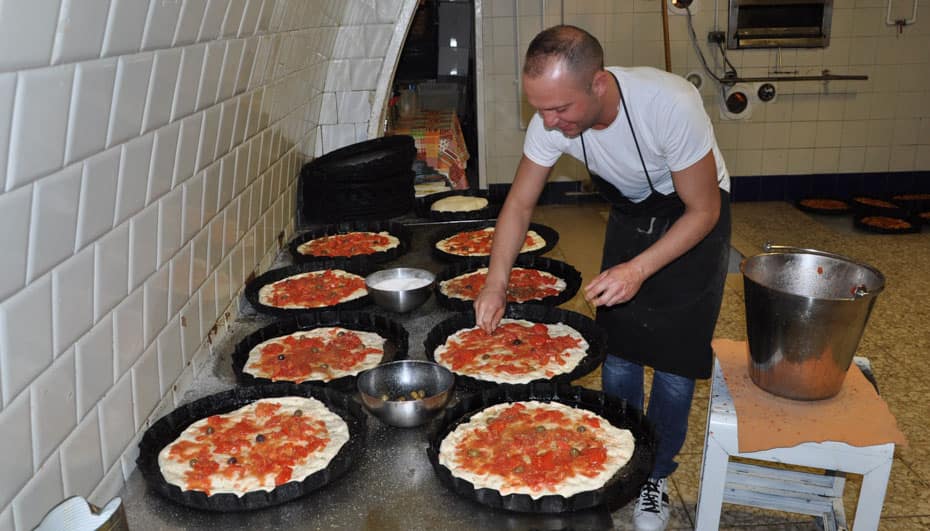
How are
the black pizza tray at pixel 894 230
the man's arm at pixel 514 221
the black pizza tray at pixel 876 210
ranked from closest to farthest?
the man's arm at pixel 514 221 < the black pizza tray at pixel 894 230 < the black pizza tray at pixel 876 210

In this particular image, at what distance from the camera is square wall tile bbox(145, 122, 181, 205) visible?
5.89 ft

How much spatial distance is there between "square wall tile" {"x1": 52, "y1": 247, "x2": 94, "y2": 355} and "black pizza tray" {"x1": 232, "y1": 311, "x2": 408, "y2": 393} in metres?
0.72

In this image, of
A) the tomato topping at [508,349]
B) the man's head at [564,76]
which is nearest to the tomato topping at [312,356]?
the tomato topping at [508,349]

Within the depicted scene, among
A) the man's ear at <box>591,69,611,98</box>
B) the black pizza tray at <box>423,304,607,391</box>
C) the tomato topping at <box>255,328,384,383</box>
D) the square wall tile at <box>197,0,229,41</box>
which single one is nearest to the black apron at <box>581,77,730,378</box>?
the black pizza tray at <box>423,304,607,391</box>

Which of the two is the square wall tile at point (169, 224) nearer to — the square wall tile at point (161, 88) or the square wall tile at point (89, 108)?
the square wall tile at point (161, 88)

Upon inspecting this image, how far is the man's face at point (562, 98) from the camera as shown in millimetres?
2031

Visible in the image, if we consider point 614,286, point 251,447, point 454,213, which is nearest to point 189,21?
point 251,447

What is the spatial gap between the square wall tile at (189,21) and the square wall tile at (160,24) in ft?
A: 0.09

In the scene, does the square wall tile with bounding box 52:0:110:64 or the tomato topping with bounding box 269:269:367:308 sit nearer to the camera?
the square wall tile with bounding box 52:0:110:64

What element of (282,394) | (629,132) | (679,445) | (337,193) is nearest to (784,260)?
(629,132)

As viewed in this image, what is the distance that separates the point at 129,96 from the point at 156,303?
59cm

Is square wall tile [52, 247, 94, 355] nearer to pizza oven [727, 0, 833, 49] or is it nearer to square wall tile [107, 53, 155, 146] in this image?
square wall tile [107, 53, 155, 146]

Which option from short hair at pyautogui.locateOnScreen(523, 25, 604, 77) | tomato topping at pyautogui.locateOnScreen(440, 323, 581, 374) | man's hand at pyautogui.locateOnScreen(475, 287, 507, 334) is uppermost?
short hair at pyautogui.locateOnScreen(523, 25, 604, 77)

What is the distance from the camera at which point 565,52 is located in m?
2.02
